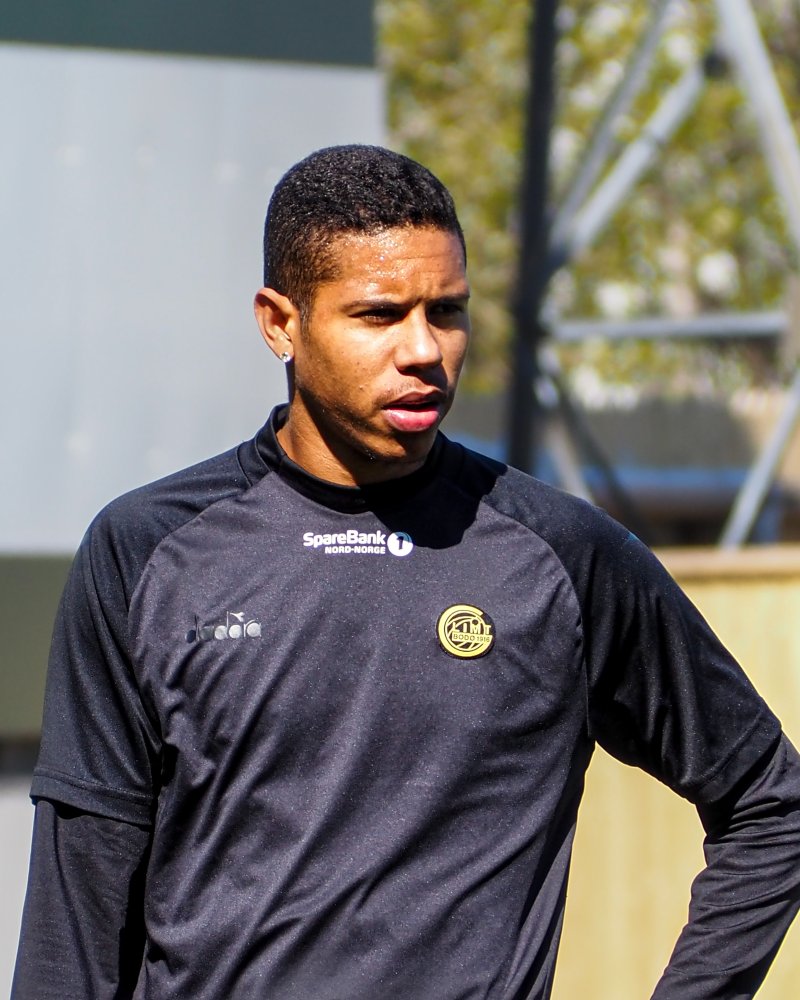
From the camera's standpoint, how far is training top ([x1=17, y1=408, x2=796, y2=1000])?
7.43 ft

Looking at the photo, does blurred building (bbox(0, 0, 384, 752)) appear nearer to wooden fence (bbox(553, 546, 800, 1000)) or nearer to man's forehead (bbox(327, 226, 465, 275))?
wooden fence (bbox(553, 546, 800, 1000))

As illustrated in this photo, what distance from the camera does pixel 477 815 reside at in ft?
7.57

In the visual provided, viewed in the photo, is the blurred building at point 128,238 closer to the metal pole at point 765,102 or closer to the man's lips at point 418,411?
the man's lips at point 418,411

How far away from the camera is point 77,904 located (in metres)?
2.40

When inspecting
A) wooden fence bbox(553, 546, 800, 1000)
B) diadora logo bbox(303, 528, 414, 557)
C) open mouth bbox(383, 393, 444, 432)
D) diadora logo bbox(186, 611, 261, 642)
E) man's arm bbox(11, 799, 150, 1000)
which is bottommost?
wooden fence bbox(553, 546, 800, 1000)

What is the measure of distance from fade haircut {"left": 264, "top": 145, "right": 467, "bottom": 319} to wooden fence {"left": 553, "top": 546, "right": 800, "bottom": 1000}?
10.3 feet

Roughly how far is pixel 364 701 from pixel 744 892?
66cm

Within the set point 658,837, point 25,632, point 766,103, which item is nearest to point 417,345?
point 25,632

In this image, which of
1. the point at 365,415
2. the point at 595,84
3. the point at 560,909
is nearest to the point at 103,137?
the point at 365,415

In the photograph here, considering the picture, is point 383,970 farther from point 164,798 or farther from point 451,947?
point 164,798

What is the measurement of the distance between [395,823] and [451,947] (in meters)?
0.19

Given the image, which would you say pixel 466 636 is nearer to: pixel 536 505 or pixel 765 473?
pixel 536 505

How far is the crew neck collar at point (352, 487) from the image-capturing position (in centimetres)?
241

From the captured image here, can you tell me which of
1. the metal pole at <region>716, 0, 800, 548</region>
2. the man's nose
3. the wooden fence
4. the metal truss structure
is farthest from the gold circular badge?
the metal truss structure
